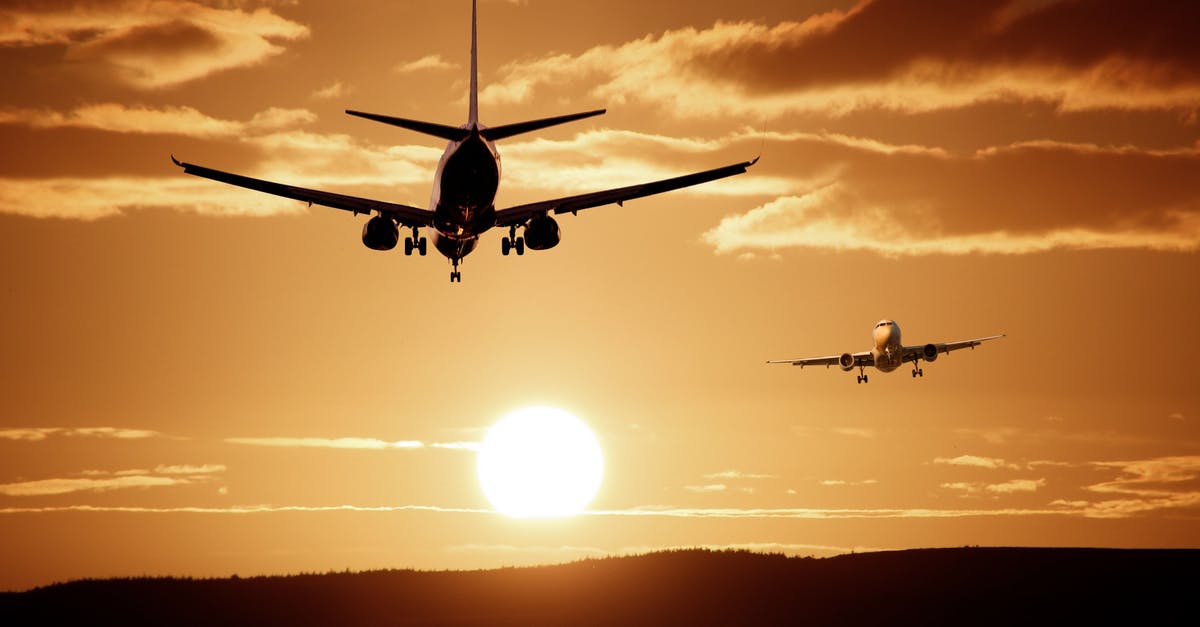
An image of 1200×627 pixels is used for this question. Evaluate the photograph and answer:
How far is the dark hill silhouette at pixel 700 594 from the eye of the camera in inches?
4131

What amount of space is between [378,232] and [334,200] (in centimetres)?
282

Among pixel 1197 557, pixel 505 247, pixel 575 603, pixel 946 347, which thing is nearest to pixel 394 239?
pixel 505 247

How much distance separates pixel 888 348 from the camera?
11762 centimetres

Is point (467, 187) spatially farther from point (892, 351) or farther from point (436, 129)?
point (892, 351)

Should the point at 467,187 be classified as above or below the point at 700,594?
above

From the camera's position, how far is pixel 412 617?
119m

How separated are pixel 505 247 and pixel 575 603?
5719 cm

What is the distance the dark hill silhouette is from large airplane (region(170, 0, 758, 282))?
55267mm

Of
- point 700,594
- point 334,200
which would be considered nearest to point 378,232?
point 334,200

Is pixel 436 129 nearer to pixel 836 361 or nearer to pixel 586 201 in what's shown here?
pixel 586 201

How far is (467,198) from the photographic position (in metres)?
60.1

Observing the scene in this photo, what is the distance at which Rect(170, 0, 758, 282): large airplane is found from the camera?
58781mm

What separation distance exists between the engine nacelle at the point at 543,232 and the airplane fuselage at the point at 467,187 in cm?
208

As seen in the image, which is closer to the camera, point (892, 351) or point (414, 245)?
point (414, 245)
